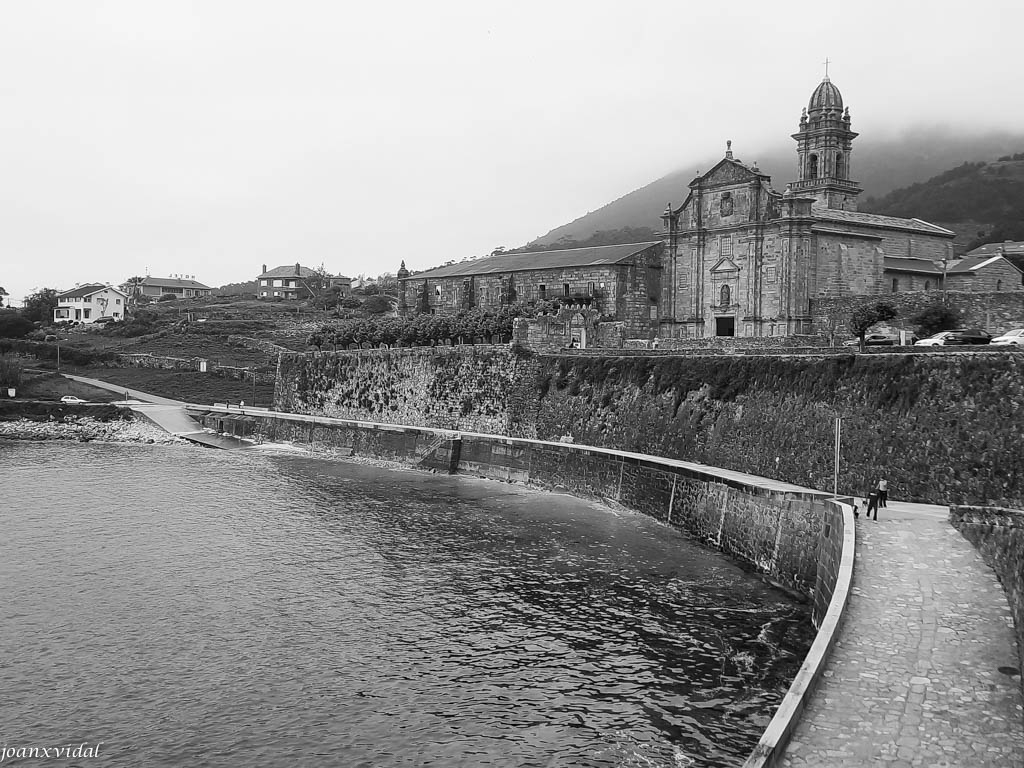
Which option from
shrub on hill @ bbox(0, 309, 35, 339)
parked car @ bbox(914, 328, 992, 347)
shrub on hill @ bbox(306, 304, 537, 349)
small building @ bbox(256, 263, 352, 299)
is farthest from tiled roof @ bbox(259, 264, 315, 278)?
parked car @ bbox(914, 328, 992, 347)

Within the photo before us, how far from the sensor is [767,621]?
63.2ft

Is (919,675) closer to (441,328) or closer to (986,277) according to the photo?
(986,277)

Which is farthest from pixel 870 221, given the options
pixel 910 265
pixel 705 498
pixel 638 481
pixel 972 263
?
pixel 705 498

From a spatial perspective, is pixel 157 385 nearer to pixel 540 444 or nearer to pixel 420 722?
pixel 540 444

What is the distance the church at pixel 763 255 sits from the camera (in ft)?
157

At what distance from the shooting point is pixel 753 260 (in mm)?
49438

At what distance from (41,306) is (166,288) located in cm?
2145

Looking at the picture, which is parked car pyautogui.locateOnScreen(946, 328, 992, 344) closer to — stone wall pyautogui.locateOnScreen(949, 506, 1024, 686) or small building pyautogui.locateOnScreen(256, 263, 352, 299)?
stone wall pyautogui.locateOnScreen(949, 506, 1024, 686)

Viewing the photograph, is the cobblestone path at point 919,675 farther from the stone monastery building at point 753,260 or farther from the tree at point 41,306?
the tree at point 41,306

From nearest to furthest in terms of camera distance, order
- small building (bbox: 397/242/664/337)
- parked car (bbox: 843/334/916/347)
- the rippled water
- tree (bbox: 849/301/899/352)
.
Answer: the rippled water
tree (bbox: 849/301/899/352)
parked car (bbox: 843/334/916/347)
small building (bbox: 397/242/664/337)

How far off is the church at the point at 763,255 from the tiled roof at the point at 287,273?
86994 millimetres

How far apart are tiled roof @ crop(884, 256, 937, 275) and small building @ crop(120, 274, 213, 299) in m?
107

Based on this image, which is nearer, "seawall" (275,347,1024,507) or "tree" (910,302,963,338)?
"seawall" (275,347,1024,507)

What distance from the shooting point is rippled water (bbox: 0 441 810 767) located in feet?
47.6
